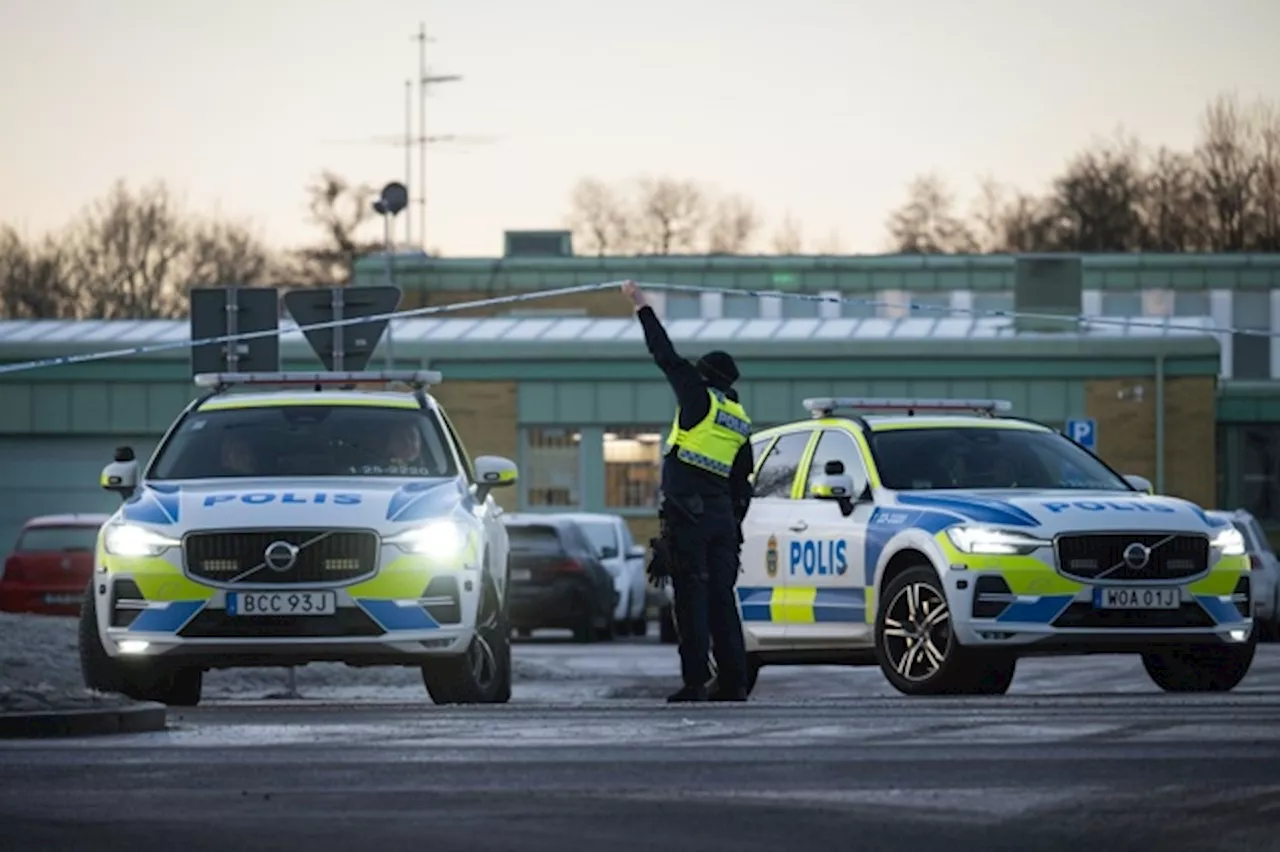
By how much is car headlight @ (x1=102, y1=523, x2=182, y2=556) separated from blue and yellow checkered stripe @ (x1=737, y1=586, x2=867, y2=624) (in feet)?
13.0

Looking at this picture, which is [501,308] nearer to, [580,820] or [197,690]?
[197,690]

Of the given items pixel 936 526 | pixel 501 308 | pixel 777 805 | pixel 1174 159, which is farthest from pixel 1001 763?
pixel 1174 159

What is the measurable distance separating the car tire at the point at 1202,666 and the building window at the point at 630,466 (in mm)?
34123

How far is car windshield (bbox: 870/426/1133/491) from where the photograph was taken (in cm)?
1811

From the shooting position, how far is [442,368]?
53.7m

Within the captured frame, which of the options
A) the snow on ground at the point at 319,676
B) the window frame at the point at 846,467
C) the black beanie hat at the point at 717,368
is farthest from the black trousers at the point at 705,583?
the snow on ground at the point at 319,676

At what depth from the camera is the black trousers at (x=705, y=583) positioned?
1638 cm

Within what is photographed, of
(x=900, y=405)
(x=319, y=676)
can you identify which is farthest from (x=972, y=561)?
(x=319, y=676)

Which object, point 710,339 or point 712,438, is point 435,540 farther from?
point 710,339

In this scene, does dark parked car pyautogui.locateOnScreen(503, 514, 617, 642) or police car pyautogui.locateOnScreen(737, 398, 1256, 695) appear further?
dark parked car pyautogui.locateOnScreen(503, 514, 617, 642)

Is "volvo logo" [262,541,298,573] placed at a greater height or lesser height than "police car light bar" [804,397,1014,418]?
lesser

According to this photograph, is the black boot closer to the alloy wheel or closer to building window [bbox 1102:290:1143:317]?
the alloy wheel

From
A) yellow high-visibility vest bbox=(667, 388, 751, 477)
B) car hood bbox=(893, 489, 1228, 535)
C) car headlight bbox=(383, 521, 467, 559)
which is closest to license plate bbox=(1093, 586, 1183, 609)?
car hood bbox=(893, 489, 1228, 535)

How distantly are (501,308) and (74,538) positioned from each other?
144 ft
